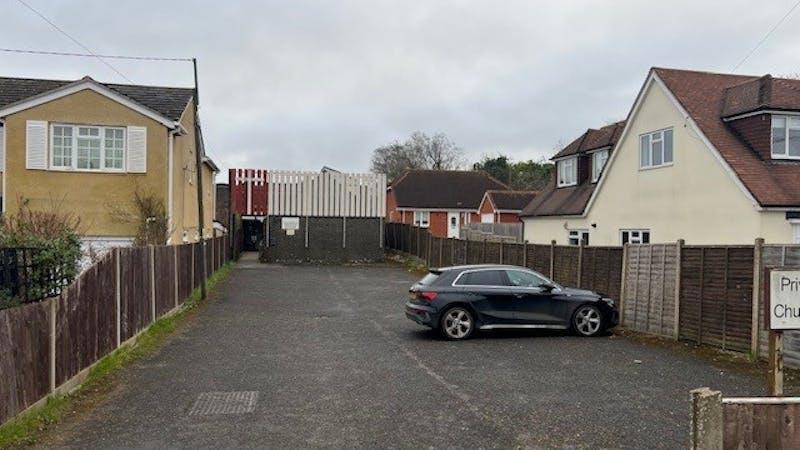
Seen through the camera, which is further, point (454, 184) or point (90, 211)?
point (454, 184)

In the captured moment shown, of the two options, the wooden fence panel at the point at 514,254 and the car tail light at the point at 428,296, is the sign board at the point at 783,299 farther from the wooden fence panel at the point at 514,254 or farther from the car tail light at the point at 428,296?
the wooden fence panel at the point at 514,254

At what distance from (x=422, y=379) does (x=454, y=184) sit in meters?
48.7

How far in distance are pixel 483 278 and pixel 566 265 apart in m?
4.58

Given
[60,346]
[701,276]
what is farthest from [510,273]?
[60,346]

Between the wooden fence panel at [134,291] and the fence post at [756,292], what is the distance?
10141mm

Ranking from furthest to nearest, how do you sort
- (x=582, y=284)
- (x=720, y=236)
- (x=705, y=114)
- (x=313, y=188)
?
(x=313, y=188)
(x=705, y=114)
(x=720, y=236)
(x=582, y=284)

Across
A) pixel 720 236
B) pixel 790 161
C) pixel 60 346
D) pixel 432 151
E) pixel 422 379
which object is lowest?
pixel 422 379

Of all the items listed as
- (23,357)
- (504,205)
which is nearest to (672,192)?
(23,357)

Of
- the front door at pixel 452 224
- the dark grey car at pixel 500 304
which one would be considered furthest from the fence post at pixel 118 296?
the front door at pixel 452 224

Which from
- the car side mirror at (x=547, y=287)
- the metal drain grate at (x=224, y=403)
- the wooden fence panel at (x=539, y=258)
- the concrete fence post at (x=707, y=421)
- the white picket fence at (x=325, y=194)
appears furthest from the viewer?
the white picket fence at (x=325, y=194)

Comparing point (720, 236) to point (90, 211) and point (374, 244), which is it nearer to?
point (90, 211)

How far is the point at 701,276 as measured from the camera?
12109mm

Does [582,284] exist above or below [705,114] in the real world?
below

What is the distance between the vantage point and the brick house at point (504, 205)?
49.2m
